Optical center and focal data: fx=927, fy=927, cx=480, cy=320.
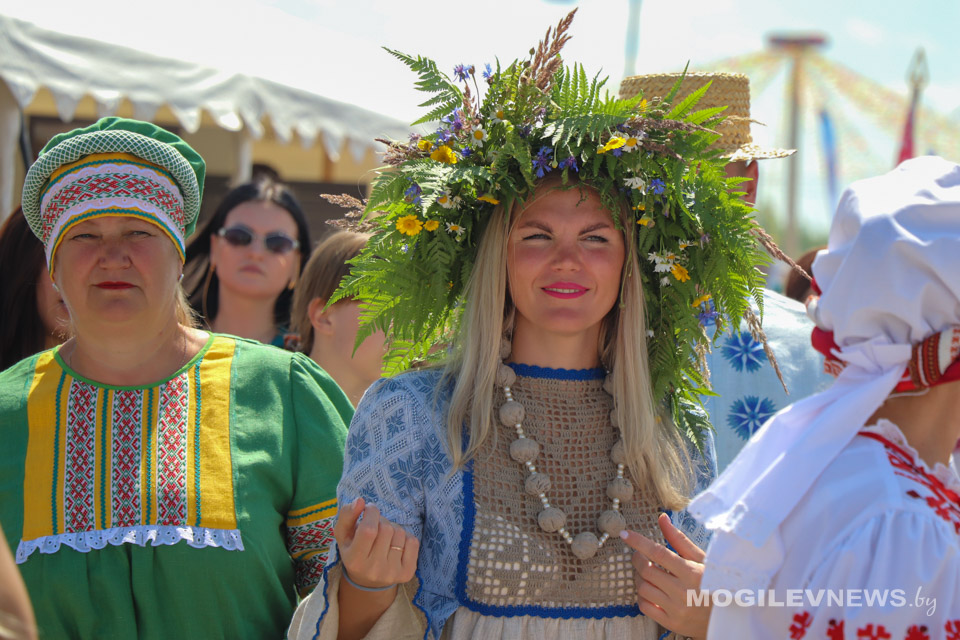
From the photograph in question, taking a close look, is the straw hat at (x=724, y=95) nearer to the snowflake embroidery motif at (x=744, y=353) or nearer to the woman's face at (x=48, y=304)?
the snowflake embroidery motif at (x=744, y=353)

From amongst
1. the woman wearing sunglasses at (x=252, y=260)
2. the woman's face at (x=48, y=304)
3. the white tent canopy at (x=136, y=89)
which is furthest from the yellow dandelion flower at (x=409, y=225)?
the white tent canopy at (x=136, y=89)

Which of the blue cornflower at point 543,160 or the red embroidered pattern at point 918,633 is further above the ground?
the blue cornflower at point 543,160

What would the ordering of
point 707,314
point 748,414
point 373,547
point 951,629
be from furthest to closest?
1. point 748,414
2. point 707,314
3. point 373,547
4. point 951,629

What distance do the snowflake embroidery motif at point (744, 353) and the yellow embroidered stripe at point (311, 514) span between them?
4.97ft

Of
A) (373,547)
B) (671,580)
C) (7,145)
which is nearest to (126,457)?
(373,547)

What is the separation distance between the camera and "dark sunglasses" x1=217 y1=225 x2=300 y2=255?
432cm

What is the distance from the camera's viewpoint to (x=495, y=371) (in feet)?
7.57

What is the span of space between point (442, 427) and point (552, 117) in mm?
811

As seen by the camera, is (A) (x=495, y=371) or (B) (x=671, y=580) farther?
(A) (x=495, y=371)

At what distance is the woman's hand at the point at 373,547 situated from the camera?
1.94 m

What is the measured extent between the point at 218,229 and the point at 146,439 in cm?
235

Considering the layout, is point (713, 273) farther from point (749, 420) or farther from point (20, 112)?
point (20, 112)

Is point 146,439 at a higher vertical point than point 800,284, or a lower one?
lower

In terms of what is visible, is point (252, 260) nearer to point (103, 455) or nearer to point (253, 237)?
point (253, 237)
